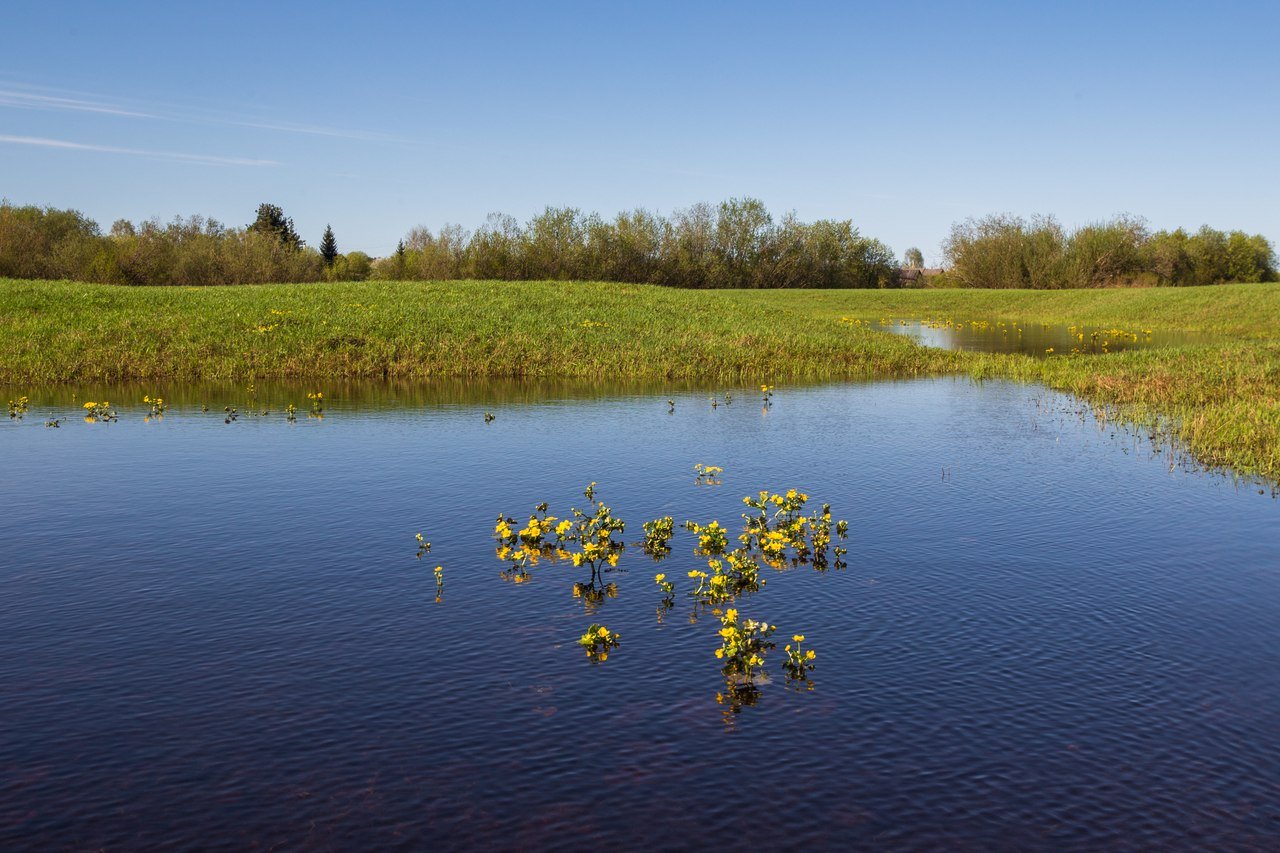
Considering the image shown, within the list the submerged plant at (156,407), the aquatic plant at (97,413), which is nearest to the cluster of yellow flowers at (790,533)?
the submerged plant at (156,407)

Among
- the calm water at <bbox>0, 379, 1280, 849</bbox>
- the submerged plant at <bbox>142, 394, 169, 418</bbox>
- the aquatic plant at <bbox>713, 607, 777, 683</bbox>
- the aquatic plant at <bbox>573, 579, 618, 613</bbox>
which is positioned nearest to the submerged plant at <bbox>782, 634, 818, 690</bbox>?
the calm water at <bbox>0, 379, 1280, 849</bbox>

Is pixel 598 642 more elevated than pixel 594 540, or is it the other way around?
pixel 594 540

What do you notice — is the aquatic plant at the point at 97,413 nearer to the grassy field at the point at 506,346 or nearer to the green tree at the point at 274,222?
the grassy field at the point at 506,346

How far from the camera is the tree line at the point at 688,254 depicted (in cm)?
10319

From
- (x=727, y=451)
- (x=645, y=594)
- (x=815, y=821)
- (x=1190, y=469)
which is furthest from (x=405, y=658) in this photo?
(x=1190, y=469)

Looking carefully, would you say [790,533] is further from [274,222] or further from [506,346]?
[274,222]

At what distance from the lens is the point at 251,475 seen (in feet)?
71.2

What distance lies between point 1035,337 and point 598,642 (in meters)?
63.1

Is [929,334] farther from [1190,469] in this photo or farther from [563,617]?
[563,617]

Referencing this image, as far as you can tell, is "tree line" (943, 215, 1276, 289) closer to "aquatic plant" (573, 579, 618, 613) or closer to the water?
the water

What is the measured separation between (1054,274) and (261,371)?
345 ft

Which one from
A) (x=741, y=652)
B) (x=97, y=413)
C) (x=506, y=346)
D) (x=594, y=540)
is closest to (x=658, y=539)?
(x=594, y=540)

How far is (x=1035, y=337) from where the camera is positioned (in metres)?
68.3

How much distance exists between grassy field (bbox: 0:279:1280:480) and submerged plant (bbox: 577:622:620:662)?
816 inches
